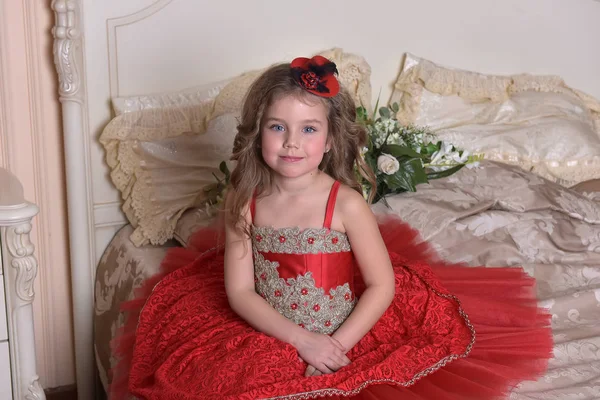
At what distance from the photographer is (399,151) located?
2285 mm

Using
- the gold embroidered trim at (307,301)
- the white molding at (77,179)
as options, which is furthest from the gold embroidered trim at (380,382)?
the white molding at (77,179)

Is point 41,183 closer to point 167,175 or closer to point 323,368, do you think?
point 167,175

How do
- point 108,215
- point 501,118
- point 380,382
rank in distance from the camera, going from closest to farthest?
point 380,382 < point 108,215 < point 501,118

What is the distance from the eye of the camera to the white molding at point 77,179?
2117 mm

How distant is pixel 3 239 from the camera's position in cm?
154

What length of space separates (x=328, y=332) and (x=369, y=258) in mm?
183

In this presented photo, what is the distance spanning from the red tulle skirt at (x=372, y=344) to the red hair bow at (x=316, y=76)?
49cm

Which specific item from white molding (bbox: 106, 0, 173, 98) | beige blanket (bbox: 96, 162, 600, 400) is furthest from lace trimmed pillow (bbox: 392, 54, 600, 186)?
white molding (bbox: 106, 0, 173, 98)

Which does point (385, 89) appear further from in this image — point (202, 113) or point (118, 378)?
point (118, 378)

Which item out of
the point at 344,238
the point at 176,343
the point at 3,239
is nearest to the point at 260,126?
the point at 344,238

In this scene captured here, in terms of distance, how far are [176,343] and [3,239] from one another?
17.3 inches

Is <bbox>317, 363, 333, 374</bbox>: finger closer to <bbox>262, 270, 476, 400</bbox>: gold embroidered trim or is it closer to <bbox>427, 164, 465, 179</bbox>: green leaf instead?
<bbox>262, 270, 476, 400</bbox>: gold embroidered trim

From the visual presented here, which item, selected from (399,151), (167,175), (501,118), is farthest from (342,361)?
(501,118)

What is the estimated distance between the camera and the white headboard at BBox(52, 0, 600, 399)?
2230mm
